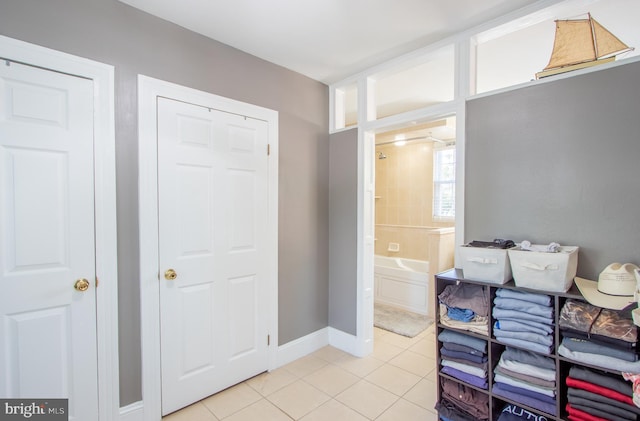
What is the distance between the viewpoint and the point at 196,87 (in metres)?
2.08

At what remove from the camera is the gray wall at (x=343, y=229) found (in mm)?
2799

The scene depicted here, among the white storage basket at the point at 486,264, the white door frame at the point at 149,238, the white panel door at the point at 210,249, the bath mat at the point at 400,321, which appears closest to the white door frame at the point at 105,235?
the white door frame at the point at 149,238

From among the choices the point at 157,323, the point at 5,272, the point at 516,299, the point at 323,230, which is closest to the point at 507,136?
the point at 516,299

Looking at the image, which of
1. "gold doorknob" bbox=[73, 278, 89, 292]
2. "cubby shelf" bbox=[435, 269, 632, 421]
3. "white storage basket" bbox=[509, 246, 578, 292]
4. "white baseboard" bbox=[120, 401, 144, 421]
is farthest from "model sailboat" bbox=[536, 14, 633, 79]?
"white baseboard" bbox=[120, 401, 144, 421]

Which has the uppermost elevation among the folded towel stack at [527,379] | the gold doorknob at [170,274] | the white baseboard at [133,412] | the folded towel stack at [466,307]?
the gold doorknob at [170,274]

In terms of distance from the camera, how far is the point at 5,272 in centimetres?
149

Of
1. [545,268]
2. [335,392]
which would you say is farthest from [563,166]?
[335,392]

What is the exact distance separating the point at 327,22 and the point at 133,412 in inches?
107

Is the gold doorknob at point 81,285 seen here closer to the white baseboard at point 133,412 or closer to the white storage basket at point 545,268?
the white baseboard at point 133,412

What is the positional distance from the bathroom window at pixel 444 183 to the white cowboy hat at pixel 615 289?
3.33 m

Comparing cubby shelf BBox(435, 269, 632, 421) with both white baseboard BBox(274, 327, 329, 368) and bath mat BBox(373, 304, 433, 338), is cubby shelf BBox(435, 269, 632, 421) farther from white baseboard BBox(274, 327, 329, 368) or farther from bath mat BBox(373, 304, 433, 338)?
bath mat BBox(373, 304, 433, 338)

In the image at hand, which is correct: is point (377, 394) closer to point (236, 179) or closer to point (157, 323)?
point (157, 323)

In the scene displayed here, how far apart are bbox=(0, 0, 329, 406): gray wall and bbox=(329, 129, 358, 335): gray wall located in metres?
0.07

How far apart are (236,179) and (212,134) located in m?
0.36
